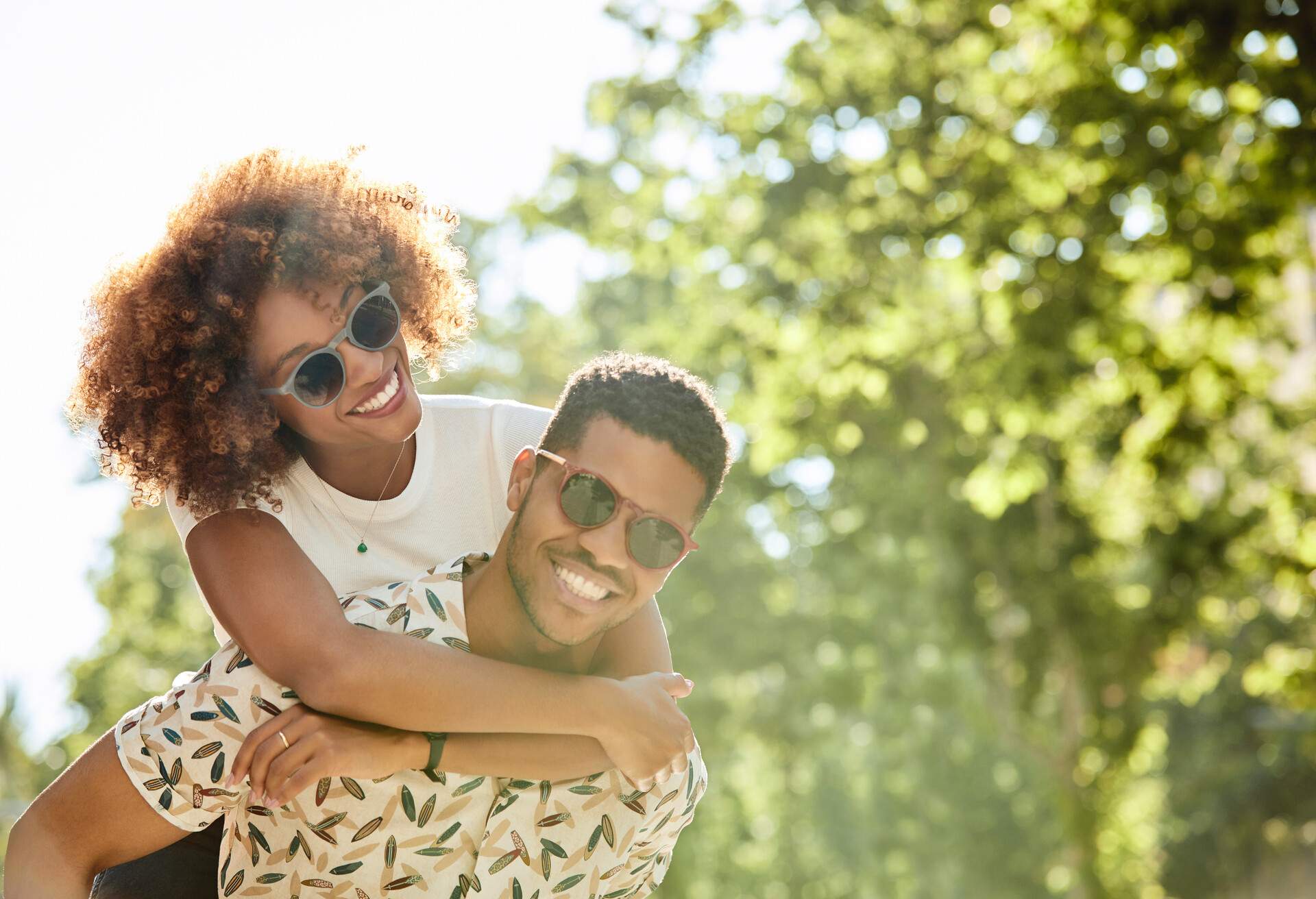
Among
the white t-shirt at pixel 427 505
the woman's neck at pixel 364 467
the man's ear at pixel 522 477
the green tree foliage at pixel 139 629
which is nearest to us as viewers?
the man's ear at pixel 522 477

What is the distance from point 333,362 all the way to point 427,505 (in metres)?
0.49

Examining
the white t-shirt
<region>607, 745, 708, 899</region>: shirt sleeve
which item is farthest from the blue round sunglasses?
<region>607, 745, 708, 899</region>: shirt sleeve

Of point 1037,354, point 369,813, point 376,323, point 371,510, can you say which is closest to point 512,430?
point 371,510

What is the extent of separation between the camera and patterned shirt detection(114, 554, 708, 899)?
7.27ft

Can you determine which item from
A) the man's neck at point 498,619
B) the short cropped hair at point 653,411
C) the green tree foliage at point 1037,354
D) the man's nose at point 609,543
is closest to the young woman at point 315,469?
the man's neck at point 498,619

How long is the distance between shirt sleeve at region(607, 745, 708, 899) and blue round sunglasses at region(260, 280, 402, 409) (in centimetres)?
94

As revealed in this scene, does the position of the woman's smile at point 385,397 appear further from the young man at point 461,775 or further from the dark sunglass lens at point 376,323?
the young man at point 461,775

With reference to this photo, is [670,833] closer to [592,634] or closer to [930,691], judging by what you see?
[592,634]

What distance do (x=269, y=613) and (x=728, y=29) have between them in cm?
1018

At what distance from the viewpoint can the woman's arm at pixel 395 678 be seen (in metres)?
2.26

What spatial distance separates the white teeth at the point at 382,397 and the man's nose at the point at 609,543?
0.57 meters

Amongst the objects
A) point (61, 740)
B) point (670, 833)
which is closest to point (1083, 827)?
point (61, 740)

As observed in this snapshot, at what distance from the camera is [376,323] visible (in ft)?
8.80

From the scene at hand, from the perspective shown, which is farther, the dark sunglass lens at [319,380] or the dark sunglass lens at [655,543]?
the dark sunglass lens at [319,380]
